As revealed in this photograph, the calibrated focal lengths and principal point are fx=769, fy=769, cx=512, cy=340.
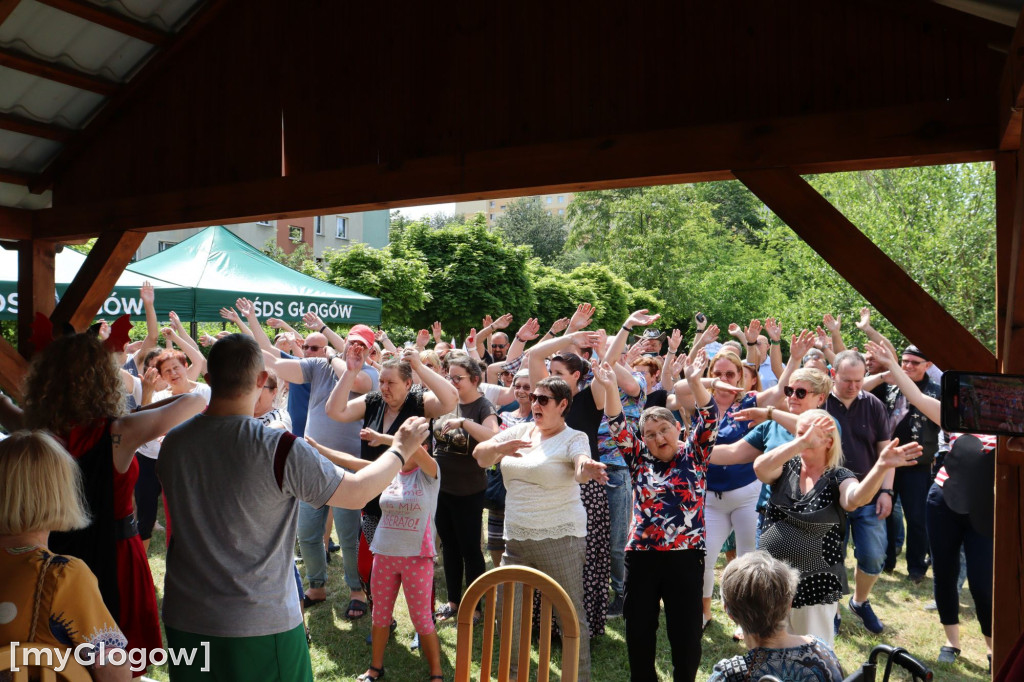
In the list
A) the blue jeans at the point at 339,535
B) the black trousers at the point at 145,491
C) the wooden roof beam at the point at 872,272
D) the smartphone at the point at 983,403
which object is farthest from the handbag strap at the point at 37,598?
the black trousers at the point at 145,491

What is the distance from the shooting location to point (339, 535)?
4.89m

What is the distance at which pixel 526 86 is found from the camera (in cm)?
359

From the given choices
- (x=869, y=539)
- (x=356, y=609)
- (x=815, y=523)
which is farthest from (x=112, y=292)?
(x=869, y=539)

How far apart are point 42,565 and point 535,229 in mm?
53922

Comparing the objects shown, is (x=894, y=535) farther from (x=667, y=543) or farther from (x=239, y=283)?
(x=239, y=283)

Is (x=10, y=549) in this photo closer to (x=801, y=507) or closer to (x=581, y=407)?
(x=801, y=507)

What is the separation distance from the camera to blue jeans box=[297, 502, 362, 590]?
489cm

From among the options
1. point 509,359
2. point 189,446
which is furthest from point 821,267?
point 189,446

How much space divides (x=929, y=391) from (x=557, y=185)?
135 inches

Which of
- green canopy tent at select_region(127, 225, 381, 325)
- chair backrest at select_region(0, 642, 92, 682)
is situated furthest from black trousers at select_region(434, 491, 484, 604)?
green canopy tent at select_region(127, 225, 381, 325)

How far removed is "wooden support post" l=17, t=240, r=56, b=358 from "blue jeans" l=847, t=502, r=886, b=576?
533 cm

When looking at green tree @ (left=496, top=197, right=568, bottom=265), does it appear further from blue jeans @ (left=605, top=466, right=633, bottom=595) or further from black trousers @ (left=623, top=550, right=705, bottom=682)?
black trousers @ (left=623, top=550, right=705, bottom=682)

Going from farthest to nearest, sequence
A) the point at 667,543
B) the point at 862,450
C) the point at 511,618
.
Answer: the point at 862,450, the point at 667,543, the point at 511,618

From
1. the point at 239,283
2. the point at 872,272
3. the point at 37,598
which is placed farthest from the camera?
the point at 239,283
